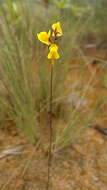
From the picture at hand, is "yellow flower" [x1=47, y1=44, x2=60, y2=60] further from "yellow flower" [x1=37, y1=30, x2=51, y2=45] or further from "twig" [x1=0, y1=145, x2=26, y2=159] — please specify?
Answer: "twig" [x1=0, y1=145, x2=26, y2=159]

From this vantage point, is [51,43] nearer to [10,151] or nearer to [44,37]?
[44,37]

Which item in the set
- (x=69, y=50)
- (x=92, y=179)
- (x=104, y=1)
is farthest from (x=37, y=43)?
(x=104, y=1)

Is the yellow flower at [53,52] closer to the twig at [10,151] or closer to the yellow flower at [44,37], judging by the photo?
the yellow flower at [44,37]

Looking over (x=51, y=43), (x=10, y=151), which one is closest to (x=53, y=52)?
(x=51, y=43)

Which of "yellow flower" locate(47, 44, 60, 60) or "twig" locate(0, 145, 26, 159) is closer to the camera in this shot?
"yellow flower" locate(47, 44, 60, 60)

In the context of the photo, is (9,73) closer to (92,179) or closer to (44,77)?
(44,77)

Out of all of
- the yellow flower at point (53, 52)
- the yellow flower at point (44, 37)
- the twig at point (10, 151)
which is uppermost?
the yellow flower at point (44, 37)

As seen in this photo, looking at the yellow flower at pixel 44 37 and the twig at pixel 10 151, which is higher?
the yellow flower at pixel 44 37

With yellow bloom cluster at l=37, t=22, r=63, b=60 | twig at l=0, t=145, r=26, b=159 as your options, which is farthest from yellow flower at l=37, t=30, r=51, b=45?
twig at l=0, t=145, r=26, b=159

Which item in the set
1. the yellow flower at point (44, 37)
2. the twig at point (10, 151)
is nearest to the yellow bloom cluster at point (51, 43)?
→ the yellow flower at point (44, 37)

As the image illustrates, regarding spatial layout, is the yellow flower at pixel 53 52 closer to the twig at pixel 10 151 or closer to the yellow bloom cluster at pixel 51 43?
the yellow bloom cluster at pixel 51 43

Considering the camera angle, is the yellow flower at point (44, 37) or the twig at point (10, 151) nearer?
the yellow flower at point (44, 37)
